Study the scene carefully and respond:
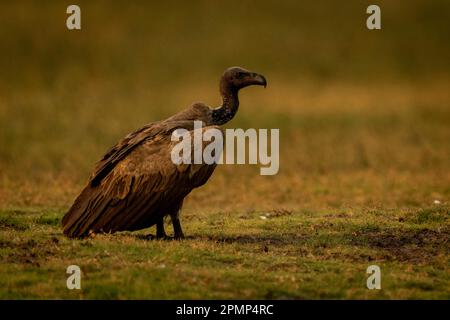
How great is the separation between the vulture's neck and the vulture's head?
0.09 meters

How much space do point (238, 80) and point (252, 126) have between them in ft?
62.5

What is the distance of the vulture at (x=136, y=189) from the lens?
13859 mm

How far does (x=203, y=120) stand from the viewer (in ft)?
49.6

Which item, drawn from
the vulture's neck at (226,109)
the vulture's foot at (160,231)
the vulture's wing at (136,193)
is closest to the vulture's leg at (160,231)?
the vulture's foot at (160,231)

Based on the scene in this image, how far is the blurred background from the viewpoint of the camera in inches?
966

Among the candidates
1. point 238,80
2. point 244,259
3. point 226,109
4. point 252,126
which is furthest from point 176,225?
point 252,126

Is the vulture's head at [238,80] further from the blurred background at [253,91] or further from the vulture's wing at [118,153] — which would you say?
the blurred background at [253,91]

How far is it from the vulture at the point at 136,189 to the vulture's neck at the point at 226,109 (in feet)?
4.42

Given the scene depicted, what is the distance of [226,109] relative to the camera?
15789 mm

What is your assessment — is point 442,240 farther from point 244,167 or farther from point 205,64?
point 205,64

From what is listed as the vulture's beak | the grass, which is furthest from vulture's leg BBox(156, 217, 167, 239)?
the vulture's beak

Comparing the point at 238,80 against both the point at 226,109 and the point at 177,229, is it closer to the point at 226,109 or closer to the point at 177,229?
the point at 226,109

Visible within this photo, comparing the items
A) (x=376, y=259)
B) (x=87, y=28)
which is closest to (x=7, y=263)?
(x=376, y=259)
